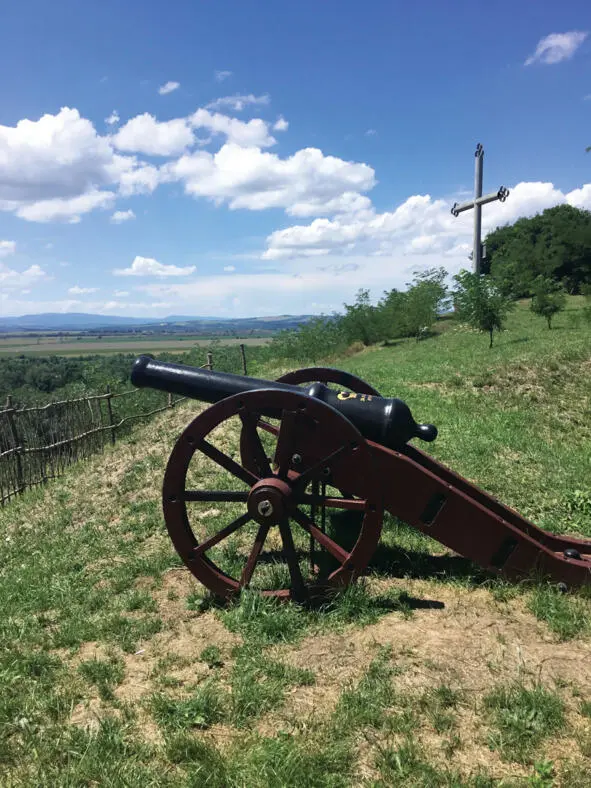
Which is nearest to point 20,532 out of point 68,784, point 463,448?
point 68,784

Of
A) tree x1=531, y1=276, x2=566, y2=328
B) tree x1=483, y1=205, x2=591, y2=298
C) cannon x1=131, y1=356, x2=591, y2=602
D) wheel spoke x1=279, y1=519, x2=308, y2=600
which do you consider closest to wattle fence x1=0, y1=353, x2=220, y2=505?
cannon x1=131, y1=356, x2=591, y2=602

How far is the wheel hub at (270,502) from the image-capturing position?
3557 mm

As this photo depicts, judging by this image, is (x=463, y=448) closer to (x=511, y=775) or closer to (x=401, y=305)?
(x=511, y=775)

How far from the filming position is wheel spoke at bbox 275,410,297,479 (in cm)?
354

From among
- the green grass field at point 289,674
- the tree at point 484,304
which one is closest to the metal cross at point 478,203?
the tree at point 484,304

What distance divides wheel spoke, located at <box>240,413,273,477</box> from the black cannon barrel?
0.42 feet

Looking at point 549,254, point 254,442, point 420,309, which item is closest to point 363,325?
point 420,309

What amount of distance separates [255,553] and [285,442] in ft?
2.48

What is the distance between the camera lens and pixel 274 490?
3562 mm

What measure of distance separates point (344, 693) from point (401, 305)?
110 feet

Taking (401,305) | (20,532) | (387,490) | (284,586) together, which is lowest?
(20,532)

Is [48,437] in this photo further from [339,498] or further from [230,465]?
[339,498]

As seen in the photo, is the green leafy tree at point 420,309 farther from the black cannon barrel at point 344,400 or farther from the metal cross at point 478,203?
the black cannon barrel at point 344,400

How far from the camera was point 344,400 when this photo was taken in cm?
388
